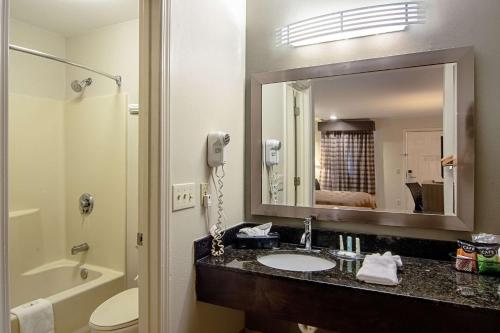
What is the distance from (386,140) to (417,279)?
27.0 inches

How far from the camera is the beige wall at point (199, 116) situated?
142cm

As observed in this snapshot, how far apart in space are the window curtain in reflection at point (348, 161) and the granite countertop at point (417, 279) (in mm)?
391

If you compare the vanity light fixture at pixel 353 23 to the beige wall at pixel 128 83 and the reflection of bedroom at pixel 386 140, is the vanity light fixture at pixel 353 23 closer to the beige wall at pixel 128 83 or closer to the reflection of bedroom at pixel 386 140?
the reflection of bedroom at pixel 386 140

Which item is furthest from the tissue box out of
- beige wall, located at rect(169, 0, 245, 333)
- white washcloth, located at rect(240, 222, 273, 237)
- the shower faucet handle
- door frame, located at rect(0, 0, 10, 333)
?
the shower faucet handle

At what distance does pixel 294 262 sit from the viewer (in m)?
1.67

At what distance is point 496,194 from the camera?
146 centimetres

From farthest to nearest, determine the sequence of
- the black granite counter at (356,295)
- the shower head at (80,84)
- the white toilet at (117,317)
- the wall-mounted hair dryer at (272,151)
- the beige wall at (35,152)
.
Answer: the shower head at (80,84)
the beige wall at (35,152)
the wall-mounted hair dryer at (272,151)
the white toilet at (117,317)
the black granite counter at (356,295)

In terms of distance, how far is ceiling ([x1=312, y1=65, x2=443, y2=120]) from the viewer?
1.57 metres

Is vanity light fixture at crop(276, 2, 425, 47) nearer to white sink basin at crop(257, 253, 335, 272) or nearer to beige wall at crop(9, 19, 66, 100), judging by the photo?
white sink basin at crop(257, 253, 335, 272)

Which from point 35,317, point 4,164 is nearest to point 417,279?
point 4,164

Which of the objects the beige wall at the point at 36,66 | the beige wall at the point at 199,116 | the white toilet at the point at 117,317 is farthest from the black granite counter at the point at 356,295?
the beige wall at the point at 36,66

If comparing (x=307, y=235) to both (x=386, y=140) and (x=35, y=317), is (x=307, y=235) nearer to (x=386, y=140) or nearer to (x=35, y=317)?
(x=386, y=140)

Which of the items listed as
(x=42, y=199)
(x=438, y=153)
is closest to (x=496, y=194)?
(x=438, y=153)

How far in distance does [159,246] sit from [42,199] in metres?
1.86
